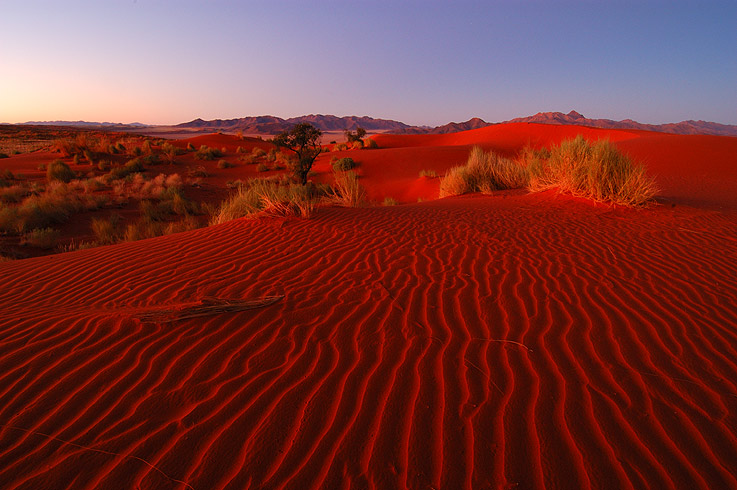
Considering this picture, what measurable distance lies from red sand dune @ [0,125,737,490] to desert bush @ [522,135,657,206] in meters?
2.95

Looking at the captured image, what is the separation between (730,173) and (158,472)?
19.8m

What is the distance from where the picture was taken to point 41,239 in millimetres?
8484

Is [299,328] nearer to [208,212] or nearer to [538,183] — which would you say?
[538,183]

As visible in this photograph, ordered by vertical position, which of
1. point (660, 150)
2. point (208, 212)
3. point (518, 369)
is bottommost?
point (208, 212)

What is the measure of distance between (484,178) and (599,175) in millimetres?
4702

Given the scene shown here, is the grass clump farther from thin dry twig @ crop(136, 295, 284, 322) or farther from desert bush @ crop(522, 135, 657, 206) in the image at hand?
thin dry twig @ crop(136, 295, 284, 322)

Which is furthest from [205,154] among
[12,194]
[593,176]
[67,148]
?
[593,176]

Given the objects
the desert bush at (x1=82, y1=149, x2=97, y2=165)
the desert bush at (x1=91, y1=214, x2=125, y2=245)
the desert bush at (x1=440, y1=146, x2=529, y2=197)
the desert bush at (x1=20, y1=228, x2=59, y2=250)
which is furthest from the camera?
the desert bush at (x1=82, y1=149, x2=97, y2=165)

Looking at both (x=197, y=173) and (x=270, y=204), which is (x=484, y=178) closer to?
(x=270, y=204)

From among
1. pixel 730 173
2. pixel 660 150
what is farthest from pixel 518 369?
pixel 660 150

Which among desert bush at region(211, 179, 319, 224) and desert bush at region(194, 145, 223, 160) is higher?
desert bush at region(194, 145, 223, 160)

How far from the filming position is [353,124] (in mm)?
130000

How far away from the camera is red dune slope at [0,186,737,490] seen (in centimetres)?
194

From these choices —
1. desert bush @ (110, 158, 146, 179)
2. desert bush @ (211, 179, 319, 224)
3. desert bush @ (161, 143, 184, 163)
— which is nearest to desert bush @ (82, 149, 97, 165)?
desert bush @ (110, 158, 146, 179)
